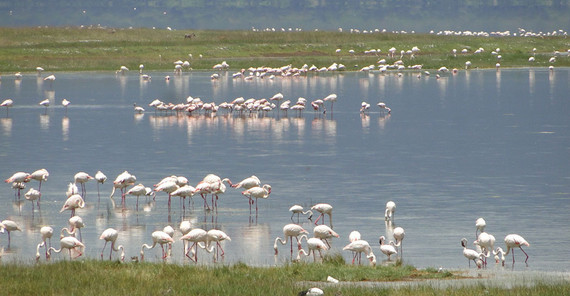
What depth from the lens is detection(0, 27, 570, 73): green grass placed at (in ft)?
246

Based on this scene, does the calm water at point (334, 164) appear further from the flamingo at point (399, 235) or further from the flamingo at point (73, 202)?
the flamingo at point (73, 202)

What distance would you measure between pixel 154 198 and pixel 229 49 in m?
66.2

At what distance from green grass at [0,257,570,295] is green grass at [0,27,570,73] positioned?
192 feet

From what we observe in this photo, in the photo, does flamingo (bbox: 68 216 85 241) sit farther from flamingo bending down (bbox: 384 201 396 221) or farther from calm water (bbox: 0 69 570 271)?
flamingo bending down (bbox: 384 201 396 221)

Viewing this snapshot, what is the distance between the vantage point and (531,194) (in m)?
20.2

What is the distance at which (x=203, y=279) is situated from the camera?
12633 millimetres

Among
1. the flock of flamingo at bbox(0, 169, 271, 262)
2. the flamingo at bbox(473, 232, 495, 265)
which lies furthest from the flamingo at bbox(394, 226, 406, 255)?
the flock of flamingo at bbox(0, 169, 271, 262)

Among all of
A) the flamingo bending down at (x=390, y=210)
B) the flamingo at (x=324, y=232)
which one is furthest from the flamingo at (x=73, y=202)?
the flamingo bending down at (x=390, y=210)

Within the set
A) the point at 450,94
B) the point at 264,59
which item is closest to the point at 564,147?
the point at 450,94

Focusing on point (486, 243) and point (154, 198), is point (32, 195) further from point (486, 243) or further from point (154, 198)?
point (486, 243)

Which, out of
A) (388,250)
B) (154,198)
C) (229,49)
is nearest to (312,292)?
(388,250)

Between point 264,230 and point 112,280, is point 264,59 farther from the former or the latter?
point 112,280

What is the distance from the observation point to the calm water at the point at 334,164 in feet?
55.5

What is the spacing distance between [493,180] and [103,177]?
866 centimetres
